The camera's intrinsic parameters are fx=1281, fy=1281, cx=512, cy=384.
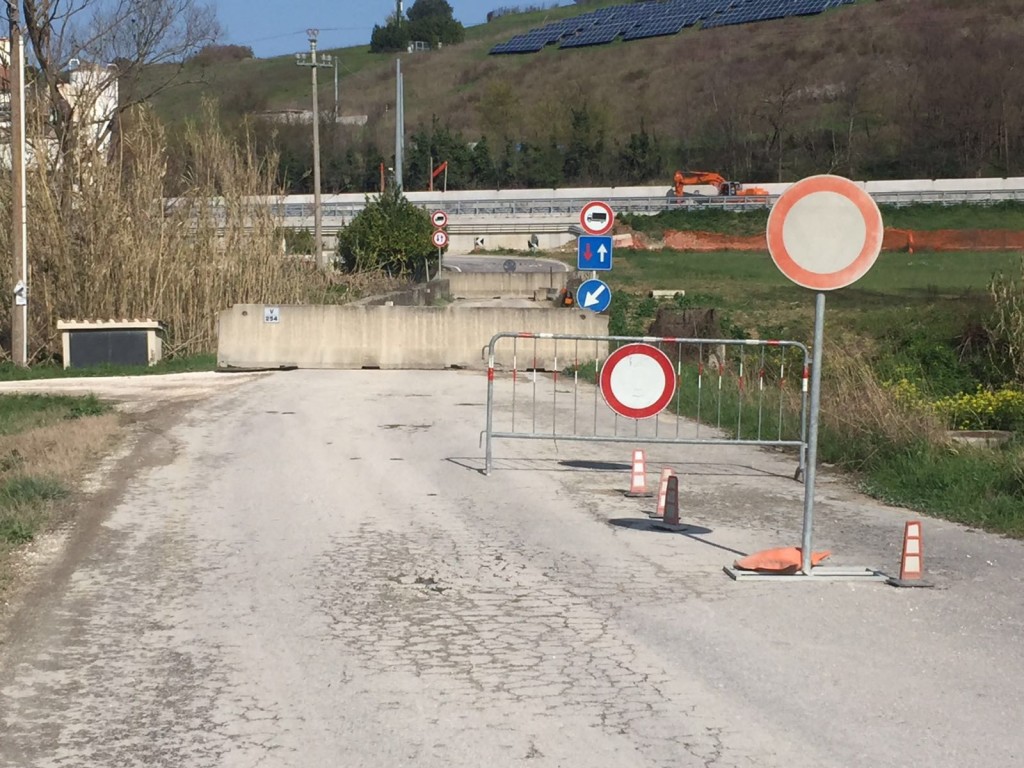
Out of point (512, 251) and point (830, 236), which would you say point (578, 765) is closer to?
point (830, 236)

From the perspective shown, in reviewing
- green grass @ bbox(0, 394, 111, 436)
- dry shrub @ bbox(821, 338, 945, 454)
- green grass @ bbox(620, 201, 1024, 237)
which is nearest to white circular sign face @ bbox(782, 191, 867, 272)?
dry shrub @ bbox(821, 338, 945, 454)

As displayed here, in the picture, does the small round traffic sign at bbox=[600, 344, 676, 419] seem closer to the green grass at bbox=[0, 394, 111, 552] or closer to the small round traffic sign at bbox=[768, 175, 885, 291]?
the small round traffic sign at bbox=[768, 175, 885, 291]

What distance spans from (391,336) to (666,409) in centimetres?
747

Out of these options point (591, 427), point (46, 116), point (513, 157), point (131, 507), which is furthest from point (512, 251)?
point (131, 507)

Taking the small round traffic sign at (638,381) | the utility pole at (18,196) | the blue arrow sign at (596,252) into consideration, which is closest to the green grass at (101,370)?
the utility pole at (18,196)

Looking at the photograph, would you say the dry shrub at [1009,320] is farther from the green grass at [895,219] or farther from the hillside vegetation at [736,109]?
the hillside vegetation at [736,109]

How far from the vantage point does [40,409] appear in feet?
57.1

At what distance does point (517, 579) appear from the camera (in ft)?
27.5

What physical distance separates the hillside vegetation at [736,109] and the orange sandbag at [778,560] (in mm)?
65582

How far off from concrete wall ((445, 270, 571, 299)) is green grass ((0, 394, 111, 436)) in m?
25.6

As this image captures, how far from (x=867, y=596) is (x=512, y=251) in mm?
59826

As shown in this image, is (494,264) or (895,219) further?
(895,219)

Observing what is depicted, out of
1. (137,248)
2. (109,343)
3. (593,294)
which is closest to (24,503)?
(593,294)

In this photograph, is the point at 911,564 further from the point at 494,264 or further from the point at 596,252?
the point at 494,264
